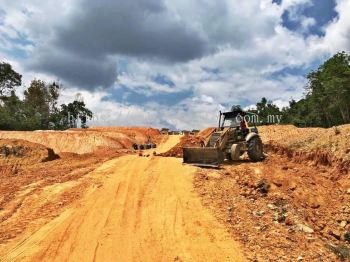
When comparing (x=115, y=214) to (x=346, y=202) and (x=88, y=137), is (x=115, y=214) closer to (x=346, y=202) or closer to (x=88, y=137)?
(x=346, y=202)

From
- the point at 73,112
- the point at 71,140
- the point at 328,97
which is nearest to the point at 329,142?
the point at 71,140

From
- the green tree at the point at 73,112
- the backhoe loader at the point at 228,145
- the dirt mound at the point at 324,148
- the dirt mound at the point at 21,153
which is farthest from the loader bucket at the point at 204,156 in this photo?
the green tree at the point at 73,112

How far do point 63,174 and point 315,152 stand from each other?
11515mm

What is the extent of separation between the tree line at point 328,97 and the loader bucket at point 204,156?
37.6m

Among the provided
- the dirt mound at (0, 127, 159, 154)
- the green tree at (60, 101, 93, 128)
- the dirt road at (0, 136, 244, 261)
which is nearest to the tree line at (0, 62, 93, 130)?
the green tree at (60, 101, 93, 128)

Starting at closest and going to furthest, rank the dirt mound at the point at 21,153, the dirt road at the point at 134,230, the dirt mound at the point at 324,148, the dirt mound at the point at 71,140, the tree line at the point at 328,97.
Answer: the dirt road at the point at 134,230 → the dirt mound at the point at 324,148 → the dirt mound at the point at 21,153 → the dirt mound at the point at 71,140 → the tree line at the point at 328,97

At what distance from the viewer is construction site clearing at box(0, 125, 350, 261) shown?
998cm

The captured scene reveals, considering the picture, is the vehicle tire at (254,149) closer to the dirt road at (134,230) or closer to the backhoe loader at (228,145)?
the backhoe loader at (228,145)

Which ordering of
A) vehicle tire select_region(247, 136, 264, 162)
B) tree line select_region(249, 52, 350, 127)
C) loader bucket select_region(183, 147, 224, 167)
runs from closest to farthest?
1. loader bucket select_region(183, 147, 224, 167)
2. vehicle tire select_region(247, 136, 264, 162)
3. tree line select_region(249, 52, 350, 127)

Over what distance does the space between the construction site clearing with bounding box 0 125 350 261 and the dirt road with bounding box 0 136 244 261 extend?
1.1 inches

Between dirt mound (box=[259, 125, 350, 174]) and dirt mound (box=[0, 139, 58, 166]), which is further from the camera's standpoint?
dirt mound (box=[0, 139, 58, 166])

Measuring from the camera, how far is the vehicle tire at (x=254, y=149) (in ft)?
65.5

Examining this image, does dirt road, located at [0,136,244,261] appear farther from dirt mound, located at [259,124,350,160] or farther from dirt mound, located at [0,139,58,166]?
dirt mound, located at [0,139,58,166]

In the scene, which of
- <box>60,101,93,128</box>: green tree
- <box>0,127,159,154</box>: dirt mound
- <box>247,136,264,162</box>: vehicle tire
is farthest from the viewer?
<box>60,101,93,128</box>: green tree
